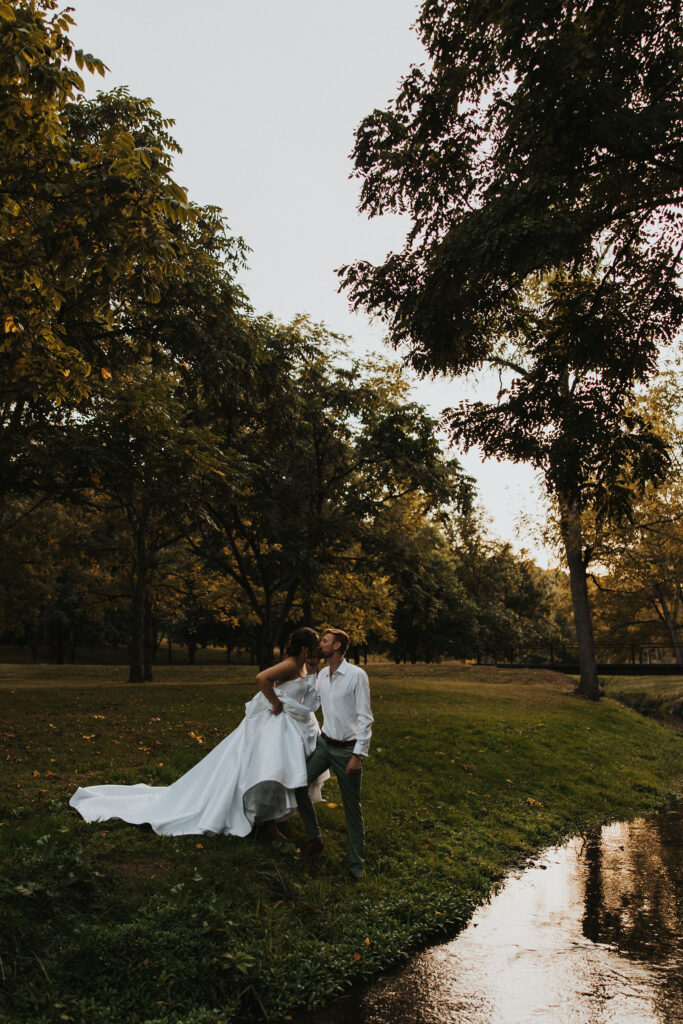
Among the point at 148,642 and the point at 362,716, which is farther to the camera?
the point at 148,642

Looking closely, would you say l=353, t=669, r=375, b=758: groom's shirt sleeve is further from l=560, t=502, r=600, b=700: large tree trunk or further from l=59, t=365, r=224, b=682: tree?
l=560, t=502, r=600, b=700: large tree trunk

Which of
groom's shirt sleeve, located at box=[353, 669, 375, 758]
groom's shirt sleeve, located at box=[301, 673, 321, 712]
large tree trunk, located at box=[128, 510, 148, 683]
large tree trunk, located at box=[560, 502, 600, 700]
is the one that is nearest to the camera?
groom's shirt sleeve, located at box=[353, 669, 375, 758]

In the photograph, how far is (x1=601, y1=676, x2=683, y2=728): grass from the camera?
29531 millimetres

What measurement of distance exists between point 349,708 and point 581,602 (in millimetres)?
22172

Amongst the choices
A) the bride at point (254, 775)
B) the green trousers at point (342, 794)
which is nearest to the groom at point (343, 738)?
the green trousers at point (342, 794)

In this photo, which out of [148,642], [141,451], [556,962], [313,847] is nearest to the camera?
[556,962]

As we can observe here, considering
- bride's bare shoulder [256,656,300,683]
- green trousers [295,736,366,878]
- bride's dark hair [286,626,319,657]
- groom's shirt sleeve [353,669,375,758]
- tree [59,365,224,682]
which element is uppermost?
tree [59,365,224,682]

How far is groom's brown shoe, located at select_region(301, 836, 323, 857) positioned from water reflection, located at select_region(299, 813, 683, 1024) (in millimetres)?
1580

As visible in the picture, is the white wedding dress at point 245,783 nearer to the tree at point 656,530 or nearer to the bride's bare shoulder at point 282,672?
the bride's bare shoulder at point 282,672

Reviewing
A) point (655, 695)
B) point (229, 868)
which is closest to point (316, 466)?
point (229, 868)

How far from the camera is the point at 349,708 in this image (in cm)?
734

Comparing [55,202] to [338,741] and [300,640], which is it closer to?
[300,640]

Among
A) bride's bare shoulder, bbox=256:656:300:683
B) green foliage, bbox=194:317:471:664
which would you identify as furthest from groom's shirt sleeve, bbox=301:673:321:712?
green foliage, bbox=194:317:471:664

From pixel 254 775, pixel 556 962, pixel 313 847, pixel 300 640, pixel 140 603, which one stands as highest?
pixel 140 603
